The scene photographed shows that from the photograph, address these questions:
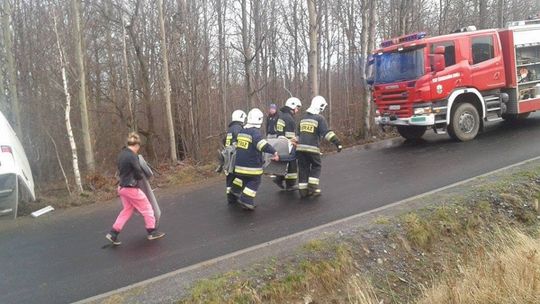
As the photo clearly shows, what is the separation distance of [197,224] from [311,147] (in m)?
2.40

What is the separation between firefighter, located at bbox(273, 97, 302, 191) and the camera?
824 centimetres

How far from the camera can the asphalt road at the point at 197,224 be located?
4.93m

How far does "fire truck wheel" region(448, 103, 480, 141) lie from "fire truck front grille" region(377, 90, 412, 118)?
126 centimetres

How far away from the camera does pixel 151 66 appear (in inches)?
723

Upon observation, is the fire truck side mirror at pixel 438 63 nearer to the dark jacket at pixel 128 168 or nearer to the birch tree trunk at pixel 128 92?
the dark jacket at pixel 128 168

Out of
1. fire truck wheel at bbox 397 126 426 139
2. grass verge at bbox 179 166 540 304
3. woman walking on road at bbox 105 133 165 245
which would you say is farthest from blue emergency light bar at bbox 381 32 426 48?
woman walking on road at bbox 105 133 165 245

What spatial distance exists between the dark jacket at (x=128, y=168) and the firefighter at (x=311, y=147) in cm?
299

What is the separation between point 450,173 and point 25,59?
1491 centimetres

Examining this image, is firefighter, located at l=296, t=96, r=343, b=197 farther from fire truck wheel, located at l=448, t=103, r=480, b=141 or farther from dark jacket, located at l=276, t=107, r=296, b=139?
fire truck wheel, located at l=448, t=103, r=480, b=141

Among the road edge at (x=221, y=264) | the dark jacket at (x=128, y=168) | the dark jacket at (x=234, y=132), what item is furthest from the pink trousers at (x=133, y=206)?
the dark jacket at (x=234, y=132)

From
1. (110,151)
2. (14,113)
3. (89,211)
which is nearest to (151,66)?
(110,151)

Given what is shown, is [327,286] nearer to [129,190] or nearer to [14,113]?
[129,190]

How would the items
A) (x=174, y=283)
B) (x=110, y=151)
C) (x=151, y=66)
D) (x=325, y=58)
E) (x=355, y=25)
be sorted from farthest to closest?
(x=325, y=58) < (x=355, y=25) < (x=151, y=66) < (x=110, y=151) < (x=174, y=283)

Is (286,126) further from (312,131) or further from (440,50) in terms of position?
(440,50)
